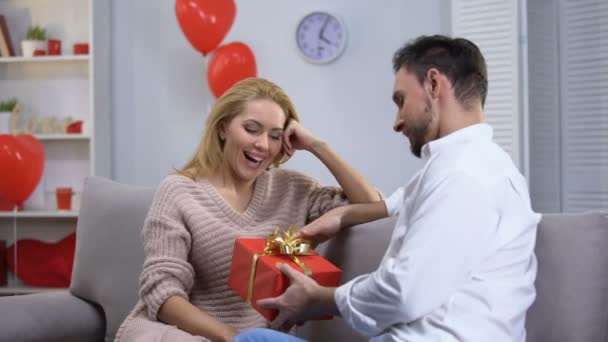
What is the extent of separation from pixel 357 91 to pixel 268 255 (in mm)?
2861

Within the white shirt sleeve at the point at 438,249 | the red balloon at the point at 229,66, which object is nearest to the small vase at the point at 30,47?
the red balloon at the point at 229,66

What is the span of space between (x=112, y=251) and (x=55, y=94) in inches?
110

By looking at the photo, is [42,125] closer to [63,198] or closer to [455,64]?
[63,198]

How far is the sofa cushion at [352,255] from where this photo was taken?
76.9 inches

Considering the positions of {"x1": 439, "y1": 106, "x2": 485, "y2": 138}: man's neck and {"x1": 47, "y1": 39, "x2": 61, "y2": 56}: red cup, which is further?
{"x1": 47, "y1": 39, "x2": 61, "y2": 56}: red cup

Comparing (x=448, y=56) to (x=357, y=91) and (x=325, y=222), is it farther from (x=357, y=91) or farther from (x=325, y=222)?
(x=357, y=91)

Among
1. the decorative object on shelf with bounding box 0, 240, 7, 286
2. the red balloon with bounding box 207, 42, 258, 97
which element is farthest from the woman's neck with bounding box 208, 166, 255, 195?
the decorative object on shelf with bounding box 0, 240, 7, 286

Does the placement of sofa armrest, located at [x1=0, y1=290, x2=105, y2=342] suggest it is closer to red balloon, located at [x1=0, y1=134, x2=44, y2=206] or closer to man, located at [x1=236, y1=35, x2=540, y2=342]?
man, located at [x1=236, y1=35, x2=540, y2=342]

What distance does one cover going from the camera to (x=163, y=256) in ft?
6.32

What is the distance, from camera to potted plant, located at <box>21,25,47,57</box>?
15.2ft

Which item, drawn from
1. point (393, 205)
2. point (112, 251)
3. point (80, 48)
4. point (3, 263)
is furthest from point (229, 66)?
point (393, 205)

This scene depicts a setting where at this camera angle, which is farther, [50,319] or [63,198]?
[63,198]

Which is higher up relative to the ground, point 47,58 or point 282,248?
point 47,58

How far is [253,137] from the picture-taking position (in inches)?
82.6
